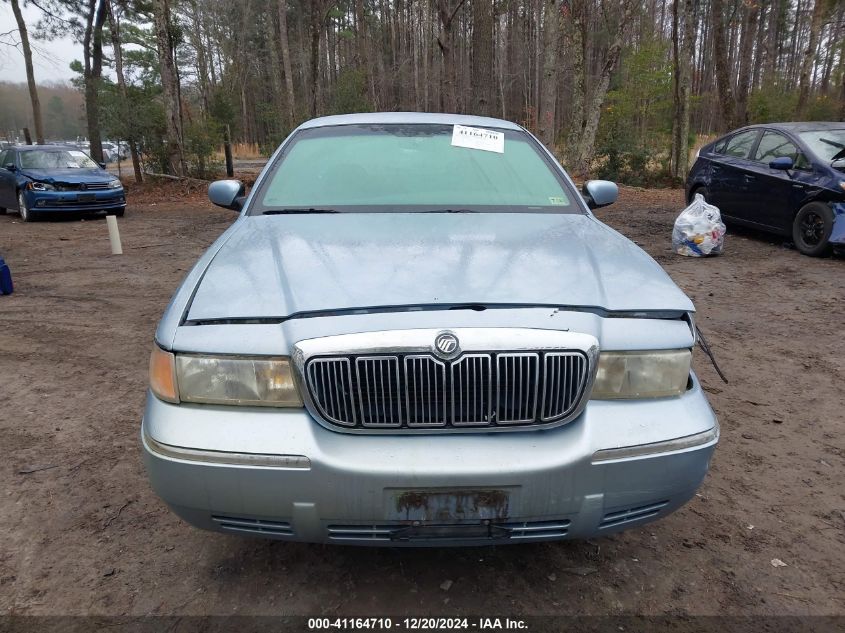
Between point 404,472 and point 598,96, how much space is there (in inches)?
621

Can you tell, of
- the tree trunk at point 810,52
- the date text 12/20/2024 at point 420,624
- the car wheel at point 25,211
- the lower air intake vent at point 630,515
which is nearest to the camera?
the lower air intake vent at point 630,515

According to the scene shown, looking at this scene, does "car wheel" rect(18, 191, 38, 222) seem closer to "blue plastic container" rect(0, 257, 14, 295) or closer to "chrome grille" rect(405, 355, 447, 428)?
"blue plastic container" rect(0, 257, 14, 295)

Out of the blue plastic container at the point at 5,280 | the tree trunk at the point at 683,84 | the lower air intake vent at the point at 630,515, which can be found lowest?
the blue plastic container at the point at 5,280

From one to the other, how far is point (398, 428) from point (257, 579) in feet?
2.94

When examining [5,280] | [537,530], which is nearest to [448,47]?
[5,280]

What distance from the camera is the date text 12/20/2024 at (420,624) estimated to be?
2.00 m

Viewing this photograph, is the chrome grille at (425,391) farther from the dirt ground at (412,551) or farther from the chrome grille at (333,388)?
the dirt ground at (412,551)

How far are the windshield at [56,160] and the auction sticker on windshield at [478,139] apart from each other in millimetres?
11979

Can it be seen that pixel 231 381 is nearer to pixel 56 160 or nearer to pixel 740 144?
pixel 740 144

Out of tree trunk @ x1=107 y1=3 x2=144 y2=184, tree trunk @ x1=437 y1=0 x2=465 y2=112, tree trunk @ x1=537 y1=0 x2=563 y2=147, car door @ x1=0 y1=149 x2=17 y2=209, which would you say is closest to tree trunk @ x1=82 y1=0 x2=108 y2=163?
tree trunk @ x1=107 y1=3 x2=144 y2=184

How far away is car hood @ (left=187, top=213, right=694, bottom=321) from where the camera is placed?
6.44ft

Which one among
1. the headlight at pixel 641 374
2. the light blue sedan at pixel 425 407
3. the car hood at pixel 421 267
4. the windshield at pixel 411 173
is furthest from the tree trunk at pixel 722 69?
the headlight at pixel 641 374

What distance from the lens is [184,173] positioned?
18047 mm

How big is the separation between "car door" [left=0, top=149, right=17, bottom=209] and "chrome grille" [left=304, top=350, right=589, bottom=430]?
13.7 meters
